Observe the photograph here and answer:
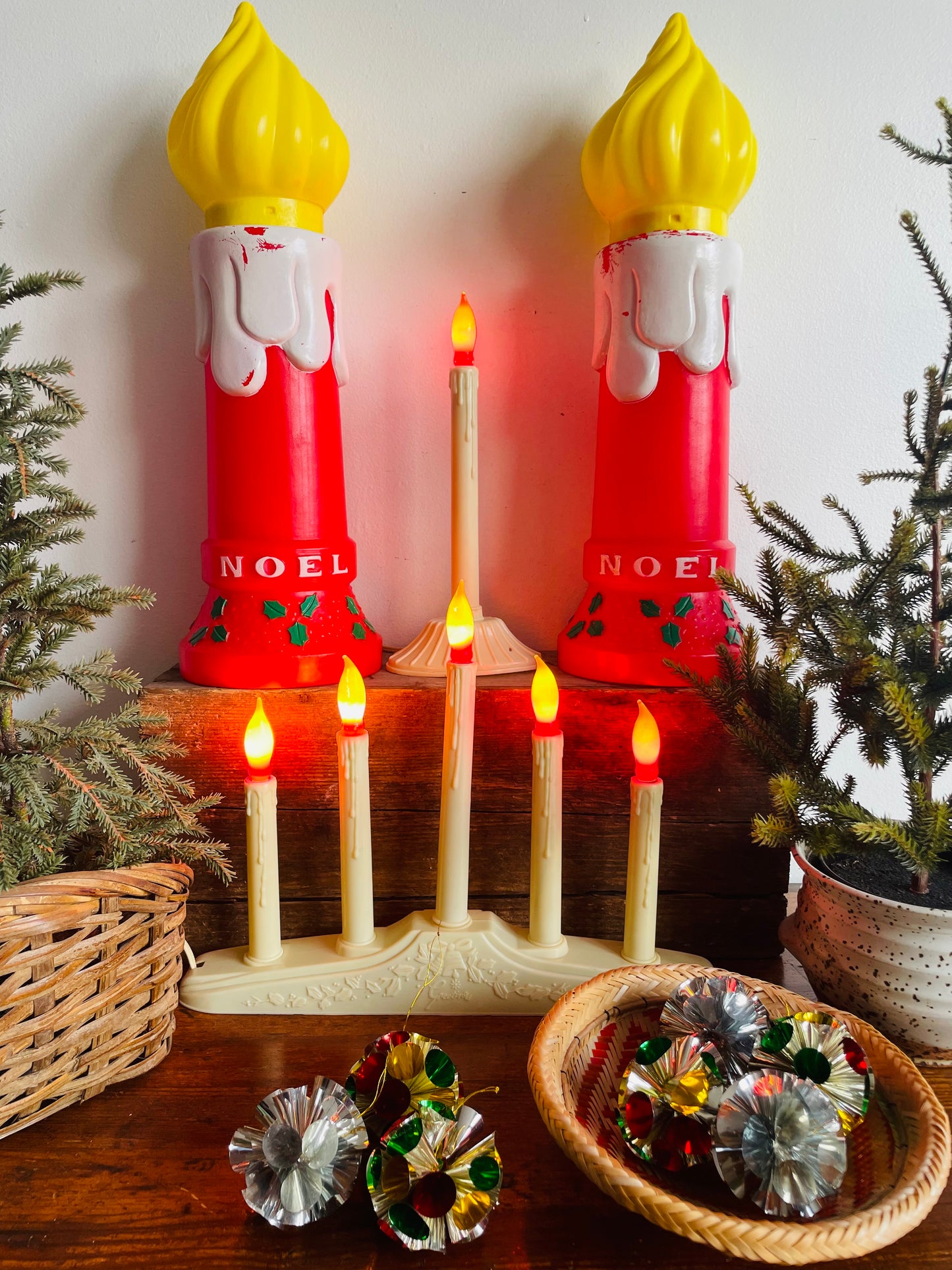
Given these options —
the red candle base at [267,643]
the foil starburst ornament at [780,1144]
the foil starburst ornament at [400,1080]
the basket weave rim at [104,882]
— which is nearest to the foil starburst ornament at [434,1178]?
the foil starburst ornament at [400,1080]

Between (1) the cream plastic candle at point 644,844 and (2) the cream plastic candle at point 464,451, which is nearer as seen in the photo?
(1) the cream plastic candle at point 644,844

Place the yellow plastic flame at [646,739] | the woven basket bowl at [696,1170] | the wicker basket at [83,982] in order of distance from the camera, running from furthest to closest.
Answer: the yellow plastic flame at [646,739] < the wicker basket at [83,982] < the woven basket bowl at [696,1170]

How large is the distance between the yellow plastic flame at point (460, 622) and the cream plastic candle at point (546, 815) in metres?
0.07

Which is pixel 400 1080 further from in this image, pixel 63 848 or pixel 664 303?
pixel 664 303

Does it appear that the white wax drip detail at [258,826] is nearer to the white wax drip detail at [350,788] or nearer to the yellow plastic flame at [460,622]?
the white wax drip detail at [350,788]

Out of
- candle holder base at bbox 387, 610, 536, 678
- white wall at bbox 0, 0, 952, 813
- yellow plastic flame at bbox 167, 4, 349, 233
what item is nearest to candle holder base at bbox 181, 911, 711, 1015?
candle holder base at bbox 387, 610, 536, 678

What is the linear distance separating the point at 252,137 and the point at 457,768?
1.91ft

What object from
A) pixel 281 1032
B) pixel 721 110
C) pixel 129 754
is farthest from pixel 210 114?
pixel 281 1032

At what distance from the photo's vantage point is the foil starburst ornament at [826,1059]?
1.67 feet

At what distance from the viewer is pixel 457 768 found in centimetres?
69

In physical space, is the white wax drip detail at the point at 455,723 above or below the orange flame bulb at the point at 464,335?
below

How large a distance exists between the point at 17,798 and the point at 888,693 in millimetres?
618

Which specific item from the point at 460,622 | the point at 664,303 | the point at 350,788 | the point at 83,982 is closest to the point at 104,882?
the point at 83,982

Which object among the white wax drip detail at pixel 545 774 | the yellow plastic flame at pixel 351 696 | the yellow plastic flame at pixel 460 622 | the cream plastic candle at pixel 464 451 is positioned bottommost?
the white wax drip detail at pixel 545 774
